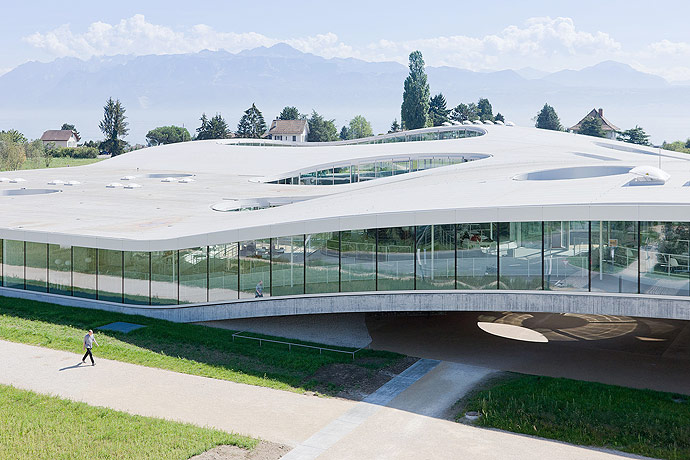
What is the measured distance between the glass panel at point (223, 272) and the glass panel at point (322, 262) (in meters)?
3.08

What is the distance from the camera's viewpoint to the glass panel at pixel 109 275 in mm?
31234

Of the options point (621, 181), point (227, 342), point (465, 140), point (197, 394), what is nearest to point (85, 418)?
point (197, 394)

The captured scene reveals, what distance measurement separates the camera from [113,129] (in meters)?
119

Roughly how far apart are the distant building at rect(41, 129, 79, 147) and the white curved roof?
10143 cm

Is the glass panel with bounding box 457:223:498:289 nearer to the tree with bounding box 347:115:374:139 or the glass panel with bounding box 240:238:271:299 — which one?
the glass panel with bounding box 240:238:271:299

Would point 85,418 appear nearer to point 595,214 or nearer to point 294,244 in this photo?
point 294,244

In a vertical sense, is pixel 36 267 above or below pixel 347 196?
below

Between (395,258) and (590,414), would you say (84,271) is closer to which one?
(395,258)

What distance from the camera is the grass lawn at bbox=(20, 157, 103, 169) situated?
4055 inches

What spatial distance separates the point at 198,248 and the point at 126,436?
36.6 feet

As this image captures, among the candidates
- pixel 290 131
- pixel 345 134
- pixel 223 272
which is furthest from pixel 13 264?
pixel 345 134

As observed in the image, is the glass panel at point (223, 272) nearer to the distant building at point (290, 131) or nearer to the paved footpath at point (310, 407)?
the paved footpath at point (310, 407)

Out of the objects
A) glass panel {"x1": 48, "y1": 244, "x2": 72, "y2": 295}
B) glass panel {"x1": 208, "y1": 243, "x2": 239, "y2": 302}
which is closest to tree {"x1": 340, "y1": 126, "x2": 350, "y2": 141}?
glass panel {"x1": 48, "y1": 244, "x2": 72, "y2": 295}

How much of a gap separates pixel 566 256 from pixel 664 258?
307cm
